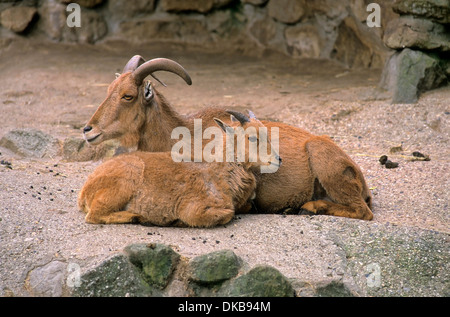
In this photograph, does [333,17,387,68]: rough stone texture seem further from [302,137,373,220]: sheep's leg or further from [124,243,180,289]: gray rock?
[124,243,180,289]: gray rock

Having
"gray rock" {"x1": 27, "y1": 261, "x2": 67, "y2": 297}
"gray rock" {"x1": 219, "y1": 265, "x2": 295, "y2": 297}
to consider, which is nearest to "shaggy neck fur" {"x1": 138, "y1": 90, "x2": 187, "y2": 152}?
"gray rock" {"x1": 27, "y1": 261, "x2": 67, "y2": 297}

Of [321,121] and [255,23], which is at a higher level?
[255,23]

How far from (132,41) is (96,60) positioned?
1.26 m

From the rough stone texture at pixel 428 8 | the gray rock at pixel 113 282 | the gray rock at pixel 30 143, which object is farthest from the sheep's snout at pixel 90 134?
the rough stone texture at pixel 428 8

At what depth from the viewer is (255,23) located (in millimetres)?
14250

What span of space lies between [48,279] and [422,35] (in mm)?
7003

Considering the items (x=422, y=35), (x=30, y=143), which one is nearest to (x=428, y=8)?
(x=422, y=35)

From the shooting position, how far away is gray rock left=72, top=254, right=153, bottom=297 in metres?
5.12

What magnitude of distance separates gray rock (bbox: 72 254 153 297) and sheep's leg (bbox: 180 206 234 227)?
0.95m

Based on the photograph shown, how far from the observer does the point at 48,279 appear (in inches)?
207

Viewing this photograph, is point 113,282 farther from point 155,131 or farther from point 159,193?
point 155,131

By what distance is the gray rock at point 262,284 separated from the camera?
16.5ft
